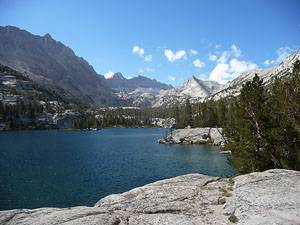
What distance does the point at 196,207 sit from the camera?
26047mm

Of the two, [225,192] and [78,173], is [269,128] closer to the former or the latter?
[225,192]

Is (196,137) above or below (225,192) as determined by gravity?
above

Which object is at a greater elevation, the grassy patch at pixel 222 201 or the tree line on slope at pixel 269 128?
the tree line on slope at pixel 269 128

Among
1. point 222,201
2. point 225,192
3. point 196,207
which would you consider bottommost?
point 196,207

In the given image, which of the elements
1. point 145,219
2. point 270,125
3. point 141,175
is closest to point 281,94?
point 270,125

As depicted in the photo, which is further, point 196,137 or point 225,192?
point 196,137

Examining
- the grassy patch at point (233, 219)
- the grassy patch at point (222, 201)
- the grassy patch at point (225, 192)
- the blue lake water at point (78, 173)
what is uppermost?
the grassy patch at point (225, 192)

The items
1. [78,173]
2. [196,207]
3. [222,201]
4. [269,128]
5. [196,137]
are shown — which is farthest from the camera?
[196,137]

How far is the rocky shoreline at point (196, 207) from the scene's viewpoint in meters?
22.9

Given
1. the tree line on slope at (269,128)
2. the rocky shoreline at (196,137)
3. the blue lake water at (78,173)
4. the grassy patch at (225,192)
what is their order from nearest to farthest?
the grassy patch at (225,192) → the tree line on slope at (269,128) → the blue lake water at (78,173) → the rocky shoreline at (196,137)

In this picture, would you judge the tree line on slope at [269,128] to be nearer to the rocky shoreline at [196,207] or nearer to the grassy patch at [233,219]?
the rocky shoreline at [196,207]

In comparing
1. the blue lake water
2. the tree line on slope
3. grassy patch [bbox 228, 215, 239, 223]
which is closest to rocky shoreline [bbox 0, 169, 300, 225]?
grassy patch [bbox 228, 215, 239, 223]

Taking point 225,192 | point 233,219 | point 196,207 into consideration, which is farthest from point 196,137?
point 233,219

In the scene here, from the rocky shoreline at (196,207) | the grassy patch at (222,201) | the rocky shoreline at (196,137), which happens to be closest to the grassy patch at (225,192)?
the rocky shoreline at (196,207)
